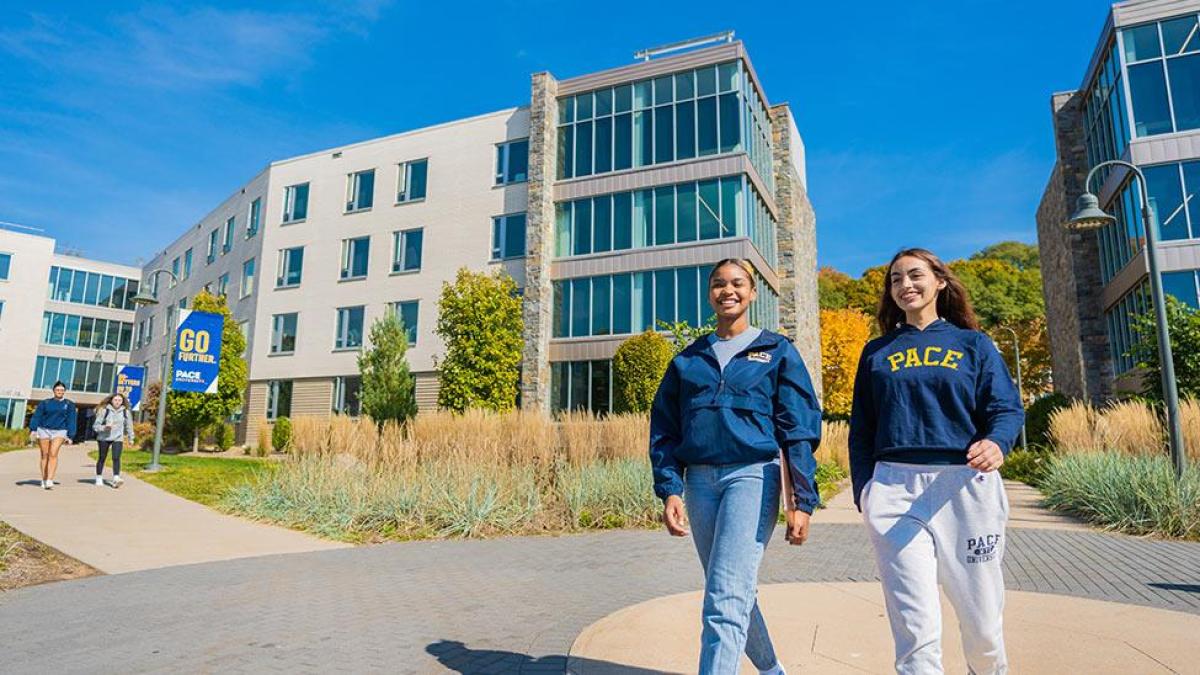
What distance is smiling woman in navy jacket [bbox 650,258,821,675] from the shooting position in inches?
106

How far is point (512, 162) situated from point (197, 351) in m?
14.4

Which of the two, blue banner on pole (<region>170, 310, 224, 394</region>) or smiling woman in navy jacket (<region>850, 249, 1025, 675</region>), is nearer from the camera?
smiling woman in navy jacket (<region>850, 249, 1025, 675</region>)

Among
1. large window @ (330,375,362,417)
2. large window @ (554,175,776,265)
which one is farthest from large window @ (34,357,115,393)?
large window @ (554,175,776,265)

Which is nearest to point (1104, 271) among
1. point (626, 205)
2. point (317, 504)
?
point (626, 205)

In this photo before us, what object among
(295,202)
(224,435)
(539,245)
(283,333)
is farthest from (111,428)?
(295,202)

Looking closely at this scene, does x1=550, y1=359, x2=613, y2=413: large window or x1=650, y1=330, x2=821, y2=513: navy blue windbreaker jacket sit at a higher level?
x1=550, y1=359, x2=613, y2=413: large window

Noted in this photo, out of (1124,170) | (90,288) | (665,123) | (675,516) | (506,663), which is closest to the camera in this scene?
(675,516)

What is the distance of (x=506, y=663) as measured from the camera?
3.87 m

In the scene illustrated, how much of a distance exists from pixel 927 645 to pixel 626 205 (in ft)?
78.9

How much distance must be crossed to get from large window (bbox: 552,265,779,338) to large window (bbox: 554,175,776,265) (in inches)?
49.6

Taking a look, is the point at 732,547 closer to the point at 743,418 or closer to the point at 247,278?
the point at 743,418

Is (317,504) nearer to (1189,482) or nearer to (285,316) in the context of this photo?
(1189,482)

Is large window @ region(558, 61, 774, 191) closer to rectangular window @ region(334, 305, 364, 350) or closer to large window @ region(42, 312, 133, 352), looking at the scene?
rectangular window @ region(334, 305, 364, 350)

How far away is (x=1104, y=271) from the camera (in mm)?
24938
